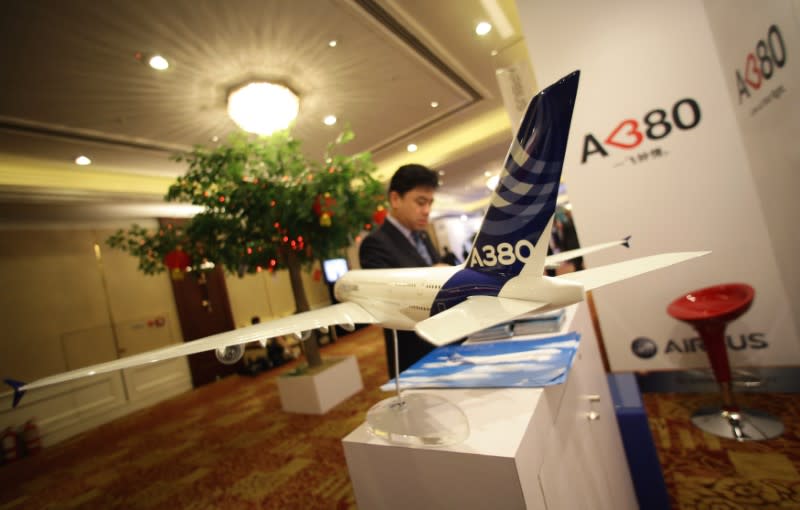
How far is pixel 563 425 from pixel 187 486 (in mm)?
3154

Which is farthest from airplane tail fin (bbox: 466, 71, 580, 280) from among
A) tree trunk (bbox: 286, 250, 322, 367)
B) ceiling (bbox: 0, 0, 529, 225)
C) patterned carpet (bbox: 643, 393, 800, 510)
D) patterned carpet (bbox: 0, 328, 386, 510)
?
tree trunk (bbox: 286, 250, 322, 367)

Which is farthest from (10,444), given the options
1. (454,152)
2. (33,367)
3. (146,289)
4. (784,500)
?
(454,152)

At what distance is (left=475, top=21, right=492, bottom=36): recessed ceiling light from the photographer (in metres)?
3.47

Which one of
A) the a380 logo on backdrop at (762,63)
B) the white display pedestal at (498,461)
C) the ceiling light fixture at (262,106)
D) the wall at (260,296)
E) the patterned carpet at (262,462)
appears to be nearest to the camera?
the white display pedestal at (498,461)

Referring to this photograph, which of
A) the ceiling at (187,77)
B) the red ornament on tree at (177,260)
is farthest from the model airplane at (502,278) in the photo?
the red ornament on tree at (177,260)

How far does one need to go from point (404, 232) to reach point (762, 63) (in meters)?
2.09

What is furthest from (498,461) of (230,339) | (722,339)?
(722,339)

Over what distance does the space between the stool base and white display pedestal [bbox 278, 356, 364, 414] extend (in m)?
3.18

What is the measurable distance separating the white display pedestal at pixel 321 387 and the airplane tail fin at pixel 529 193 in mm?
3335

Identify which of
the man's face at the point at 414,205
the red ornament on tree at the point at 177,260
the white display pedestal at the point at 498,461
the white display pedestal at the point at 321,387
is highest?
the red ornament on tree at the point at 177,260

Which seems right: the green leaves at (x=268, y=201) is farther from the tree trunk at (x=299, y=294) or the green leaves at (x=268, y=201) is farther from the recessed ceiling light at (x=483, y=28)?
the recessed ceiling light at (x=483, y=28)

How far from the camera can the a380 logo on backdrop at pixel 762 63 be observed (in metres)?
1.59

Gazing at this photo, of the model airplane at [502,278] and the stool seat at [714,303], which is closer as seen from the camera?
the model airplane at [502,278]

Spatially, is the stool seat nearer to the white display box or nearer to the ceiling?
the ceiling
